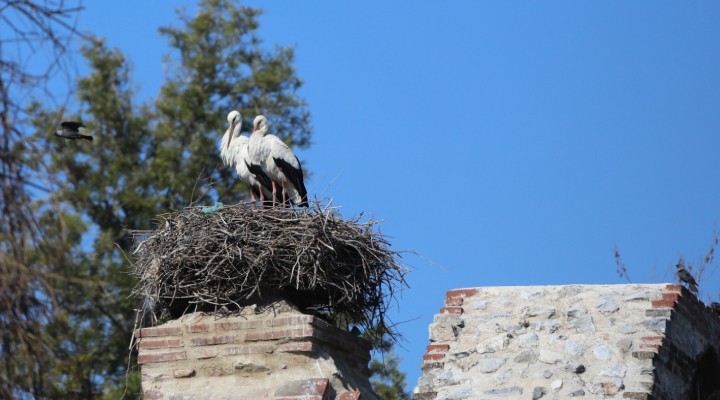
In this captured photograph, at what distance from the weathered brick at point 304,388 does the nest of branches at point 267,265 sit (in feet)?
2.16

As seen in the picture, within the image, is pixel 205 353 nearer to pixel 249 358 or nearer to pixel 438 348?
pixel 249 358

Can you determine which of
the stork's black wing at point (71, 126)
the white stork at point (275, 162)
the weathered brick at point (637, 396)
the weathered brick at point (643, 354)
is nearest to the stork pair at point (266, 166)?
the white stork at point (275, 162)

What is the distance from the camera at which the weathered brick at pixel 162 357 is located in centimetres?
841

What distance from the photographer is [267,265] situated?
8.64 m

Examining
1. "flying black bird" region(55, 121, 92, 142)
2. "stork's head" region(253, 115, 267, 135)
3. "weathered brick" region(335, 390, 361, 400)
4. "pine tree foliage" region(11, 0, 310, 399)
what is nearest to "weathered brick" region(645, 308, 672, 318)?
"weathered brick" region(335, 390, 361, 400)

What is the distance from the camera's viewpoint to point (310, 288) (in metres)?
8.58

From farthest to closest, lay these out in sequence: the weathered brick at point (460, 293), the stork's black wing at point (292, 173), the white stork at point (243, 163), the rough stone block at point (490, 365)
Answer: the white stork at point (243, 163) → the stork's black wing at point (292, 173) → the weathered brick at point (460, 293) → the rough stone block at point (490, 365)

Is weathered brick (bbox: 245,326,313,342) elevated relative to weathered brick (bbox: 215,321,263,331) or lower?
lower

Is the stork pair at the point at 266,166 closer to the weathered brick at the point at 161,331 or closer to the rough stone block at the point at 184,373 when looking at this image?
the weathered brick at the point at 161,331

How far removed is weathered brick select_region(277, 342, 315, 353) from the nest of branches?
0.40 meters

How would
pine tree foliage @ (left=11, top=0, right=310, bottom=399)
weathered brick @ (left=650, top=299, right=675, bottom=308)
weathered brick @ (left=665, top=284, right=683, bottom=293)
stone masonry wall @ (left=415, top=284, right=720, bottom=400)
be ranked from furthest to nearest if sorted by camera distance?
pine tree foliage @ (left=11, top=0, right=310, bottom=399), weathered brick @ (left=665, top=284, right=683, bottom=293), weathered brick @ (left=650, top=299, right=675, bottom=308), stone masonry wall @ (left=415, top=284, right=720, bottom=400)

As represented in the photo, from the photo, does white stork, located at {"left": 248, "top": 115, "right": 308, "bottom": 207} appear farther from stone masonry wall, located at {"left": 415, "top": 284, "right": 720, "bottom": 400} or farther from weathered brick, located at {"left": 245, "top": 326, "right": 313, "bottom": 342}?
weathered brick, located at {"left": 245, "top": 326, "right": 313, "bottom": 342}

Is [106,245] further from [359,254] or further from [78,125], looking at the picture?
[78,125]

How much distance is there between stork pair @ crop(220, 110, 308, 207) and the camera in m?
11.6
